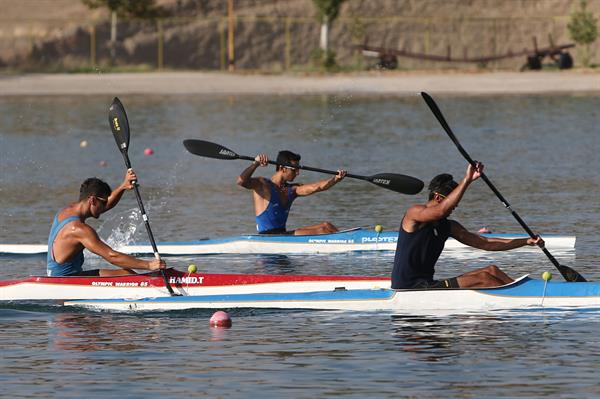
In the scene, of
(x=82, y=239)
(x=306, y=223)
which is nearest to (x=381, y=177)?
(x=82, y=239)

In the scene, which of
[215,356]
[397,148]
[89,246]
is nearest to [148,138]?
[397,148]

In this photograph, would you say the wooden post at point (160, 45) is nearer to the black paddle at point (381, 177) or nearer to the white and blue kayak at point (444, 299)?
the black paddle at point (381, 177)

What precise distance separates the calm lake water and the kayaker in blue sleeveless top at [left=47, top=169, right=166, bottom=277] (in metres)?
0.64

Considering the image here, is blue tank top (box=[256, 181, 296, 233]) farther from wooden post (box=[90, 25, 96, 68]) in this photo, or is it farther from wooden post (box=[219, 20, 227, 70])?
wooden post (box=[90, 25, 96, 68])

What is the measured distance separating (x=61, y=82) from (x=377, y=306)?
51435 mm

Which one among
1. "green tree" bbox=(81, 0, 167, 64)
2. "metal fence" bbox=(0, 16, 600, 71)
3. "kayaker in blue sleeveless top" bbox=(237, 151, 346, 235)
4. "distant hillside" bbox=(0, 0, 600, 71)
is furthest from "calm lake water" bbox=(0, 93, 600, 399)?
"distant hillside" bbox=(0, 0, 600, 71)

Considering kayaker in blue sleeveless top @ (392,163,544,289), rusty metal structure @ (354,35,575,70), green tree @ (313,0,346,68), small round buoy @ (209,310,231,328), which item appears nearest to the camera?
kayaker in blue sleeveless top @ (392,163,544,289)

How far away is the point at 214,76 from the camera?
2724 inches

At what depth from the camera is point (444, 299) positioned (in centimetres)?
1736

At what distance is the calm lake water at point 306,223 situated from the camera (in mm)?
14516

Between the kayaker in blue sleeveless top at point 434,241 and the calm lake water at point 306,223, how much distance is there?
49 centimetres

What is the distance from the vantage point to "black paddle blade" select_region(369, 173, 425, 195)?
2131 cm

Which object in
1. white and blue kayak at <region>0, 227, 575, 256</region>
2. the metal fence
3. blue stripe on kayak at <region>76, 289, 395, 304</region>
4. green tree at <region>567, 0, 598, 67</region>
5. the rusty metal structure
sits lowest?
the metal fence

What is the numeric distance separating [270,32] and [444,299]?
2612 inches
